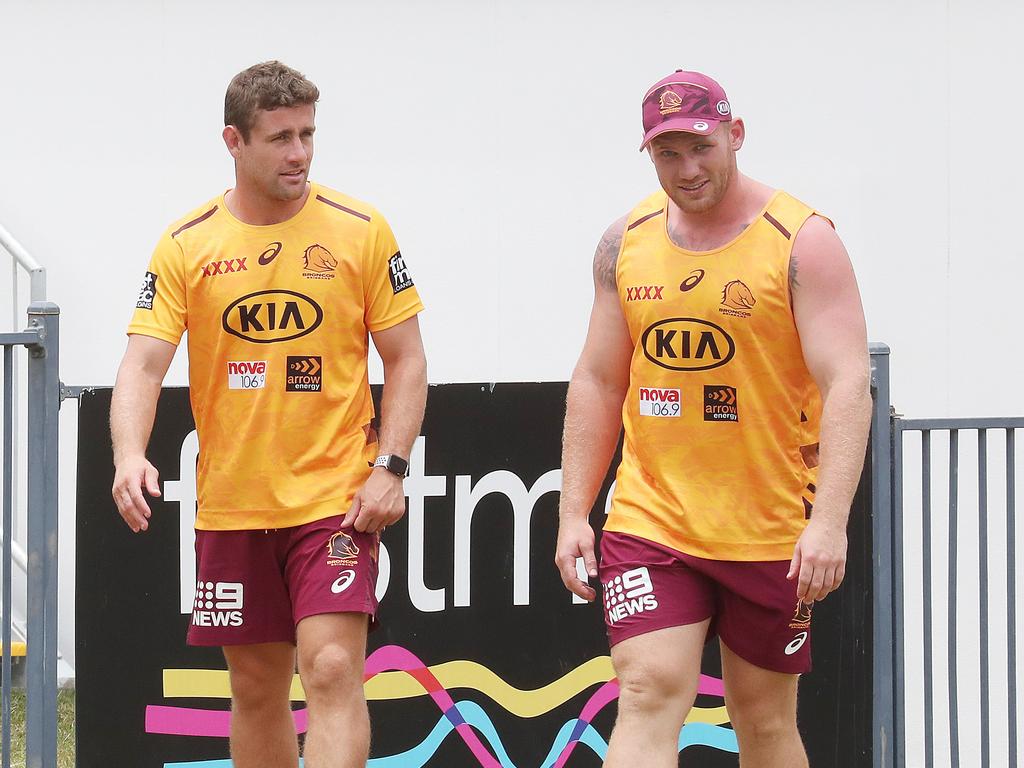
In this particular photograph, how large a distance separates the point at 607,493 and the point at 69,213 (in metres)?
3.69

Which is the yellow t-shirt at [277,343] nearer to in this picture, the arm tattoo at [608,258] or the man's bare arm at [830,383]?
the arm tattoo at [608,258]

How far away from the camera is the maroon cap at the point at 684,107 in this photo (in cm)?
387

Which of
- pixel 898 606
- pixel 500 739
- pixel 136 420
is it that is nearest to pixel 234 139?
pixel 136 420

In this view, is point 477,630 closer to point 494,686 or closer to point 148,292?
point 494,686

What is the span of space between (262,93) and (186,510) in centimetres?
168

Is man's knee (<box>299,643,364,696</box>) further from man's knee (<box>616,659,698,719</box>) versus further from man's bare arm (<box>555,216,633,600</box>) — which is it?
man's knee (<box>616,659,698,719</box>)

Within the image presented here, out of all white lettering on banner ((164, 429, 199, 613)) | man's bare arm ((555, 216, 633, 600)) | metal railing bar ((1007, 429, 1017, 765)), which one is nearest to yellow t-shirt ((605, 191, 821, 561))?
man's bare arm ((555, 216, 633, 600))

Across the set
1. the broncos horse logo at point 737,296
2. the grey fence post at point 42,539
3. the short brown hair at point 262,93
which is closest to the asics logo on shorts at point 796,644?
the broncos horse logo at point 737,296

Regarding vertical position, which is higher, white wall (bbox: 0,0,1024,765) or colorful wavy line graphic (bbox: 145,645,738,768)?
white wall (bbox: 0,0,1024,765)

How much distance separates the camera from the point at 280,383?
4320mm

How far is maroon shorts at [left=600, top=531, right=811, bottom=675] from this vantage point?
12.9ft

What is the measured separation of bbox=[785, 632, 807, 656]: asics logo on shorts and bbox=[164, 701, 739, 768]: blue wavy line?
1.27 metres

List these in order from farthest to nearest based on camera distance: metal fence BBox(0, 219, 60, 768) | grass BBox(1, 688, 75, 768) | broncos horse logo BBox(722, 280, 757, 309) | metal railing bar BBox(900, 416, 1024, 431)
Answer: grass BBox(1, 688, 75, 768), metal railing bar BBox(900, 416, 1024, 431), metal fence BBox(0, 219, 60, 768), broncos horse logo BBox(722, 280, 757, 309)

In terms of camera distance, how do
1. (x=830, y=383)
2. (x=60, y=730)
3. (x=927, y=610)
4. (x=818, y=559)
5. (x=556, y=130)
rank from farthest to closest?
(x=556, y=130), (x=60, y=730), (x=927, y=610), (x=830, y=383), (x=818, y=559)
